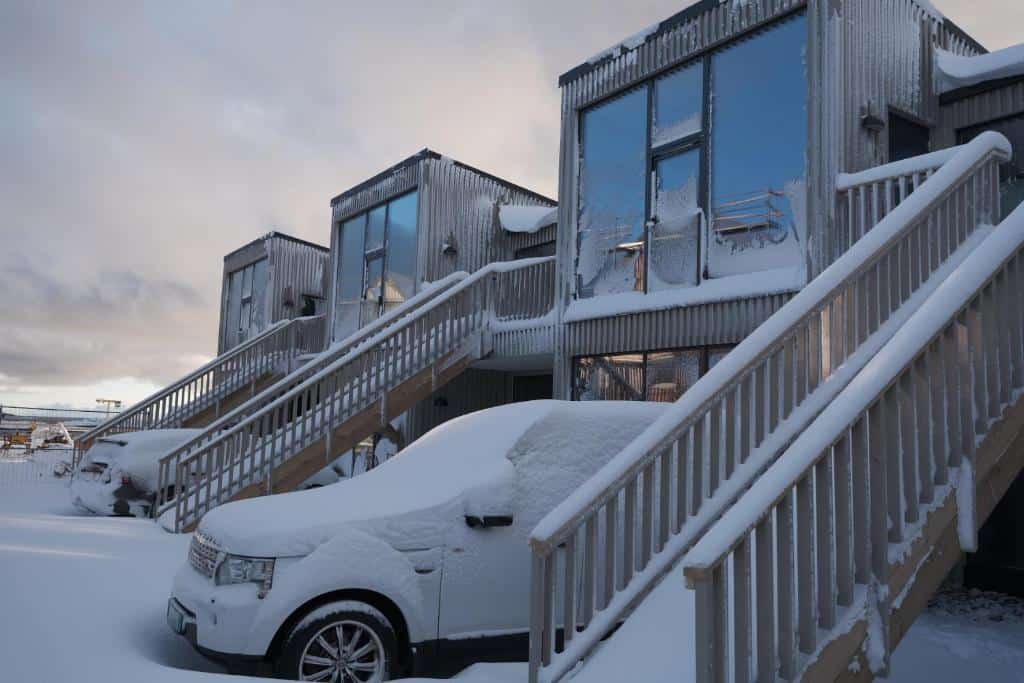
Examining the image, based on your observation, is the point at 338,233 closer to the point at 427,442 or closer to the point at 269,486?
the point at 269,486

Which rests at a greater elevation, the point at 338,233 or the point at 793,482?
the point at 338,233

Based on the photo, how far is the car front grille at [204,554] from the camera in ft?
15.0

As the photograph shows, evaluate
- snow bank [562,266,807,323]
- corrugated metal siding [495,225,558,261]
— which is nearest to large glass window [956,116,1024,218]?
snow bank [562,266,807,323]

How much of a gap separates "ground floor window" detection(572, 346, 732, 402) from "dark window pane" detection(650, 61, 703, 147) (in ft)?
9.24

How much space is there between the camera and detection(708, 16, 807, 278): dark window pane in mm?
8406

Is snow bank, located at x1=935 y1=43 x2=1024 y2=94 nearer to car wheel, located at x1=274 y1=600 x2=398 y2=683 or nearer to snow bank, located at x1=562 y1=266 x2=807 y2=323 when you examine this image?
snow bank, located at x1=562 y1=266 x2=807 y2=323

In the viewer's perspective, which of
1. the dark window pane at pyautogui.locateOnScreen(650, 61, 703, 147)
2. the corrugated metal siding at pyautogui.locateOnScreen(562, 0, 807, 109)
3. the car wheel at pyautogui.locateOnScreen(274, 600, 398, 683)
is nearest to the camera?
the car wheel at pyautogui.locateOnScreen(274, 600, 398, 683)

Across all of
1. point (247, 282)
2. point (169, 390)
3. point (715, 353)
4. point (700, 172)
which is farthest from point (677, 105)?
point (247, 282)

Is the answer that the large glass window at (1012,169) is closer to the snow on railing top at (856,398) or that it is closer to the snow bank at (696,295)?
the snow bank at (696,295)

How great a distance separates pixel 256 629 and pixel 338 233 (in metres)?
14.7

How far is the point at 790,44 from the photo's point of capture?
855cm

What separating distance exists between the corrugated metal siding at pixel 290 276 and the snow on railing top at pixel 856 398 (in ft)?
62.3

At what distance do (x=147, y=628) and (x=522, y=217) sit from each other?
41.2 ft

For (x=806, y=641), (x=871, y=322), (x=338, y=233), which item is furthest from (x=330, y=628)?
(x=338, y=233)
